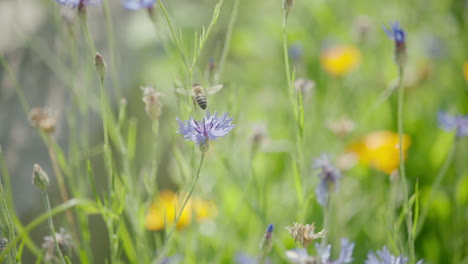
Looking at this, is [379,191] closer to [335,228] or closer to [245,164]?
[335,228]

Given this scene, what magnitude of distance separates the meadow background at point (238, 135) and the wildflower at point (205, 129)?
0.30ft

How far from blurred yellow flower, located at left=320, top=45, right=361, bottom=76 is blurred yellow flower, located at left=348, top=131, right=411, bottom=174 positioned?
0.18 meters

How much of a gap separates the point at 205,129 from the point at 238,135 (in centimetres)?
41

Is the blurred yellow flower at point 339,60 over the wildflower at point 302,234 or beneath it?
beneath

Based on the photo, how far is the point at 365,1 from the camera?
1798 millimetres

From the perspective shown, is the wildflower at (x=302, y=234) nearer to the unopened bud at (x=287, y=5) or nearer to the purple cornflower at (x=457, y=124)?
the unopened bud at (x=287, y=5)

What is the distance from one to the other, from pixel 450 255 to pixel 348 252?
51cm

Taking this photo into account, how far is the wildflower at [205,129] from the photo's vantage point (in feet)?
1.73

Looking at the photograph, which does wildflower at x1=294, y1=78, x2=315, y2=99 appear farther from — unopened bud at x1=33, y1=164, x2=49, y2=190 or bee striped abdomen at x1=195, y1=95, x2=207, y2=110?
unopened bud at x1=33, y1=164, x2=49, y2=190

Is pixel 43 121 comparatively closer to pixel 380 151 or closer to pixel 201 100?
pixel 201 100

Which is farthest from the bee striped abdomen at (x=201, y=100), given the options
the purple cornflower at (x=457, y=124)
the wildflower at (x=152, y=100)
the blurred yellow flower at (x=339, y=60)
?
the blurred yellow flower at (x=339, y=60)

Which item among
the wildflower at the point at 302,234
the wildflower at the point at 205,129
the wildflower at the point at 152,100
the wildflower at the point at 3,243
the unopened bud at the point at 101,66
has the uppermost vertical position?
the unopened bud at the point at 101,66

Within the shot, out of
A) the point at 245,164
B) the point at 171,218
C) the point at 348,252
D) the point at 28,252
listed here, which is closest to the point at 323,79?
the point at 245,164

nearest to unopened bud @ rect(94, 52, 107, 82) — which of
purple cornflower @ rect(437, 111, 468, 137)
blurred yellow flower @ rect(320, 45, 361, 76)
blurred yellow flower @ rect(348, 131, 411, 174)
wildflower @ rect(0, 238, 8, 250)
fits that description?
wildflower @ rect(0, 238, 8, 250)
